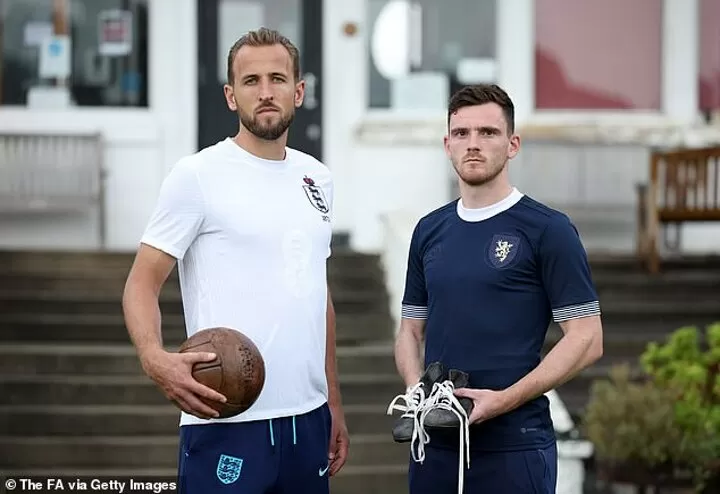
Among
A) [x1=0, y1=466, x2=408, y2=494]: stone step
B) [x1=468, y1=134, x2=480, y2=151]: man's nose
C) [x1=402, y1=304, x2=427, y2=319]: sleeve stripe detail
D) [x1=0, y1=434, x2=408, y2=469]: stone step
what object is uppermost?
[x1=468, y1=134, x2=480, y2=151]: man's nose

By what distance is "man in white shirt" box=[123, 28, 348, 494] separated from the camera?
387 centimetres

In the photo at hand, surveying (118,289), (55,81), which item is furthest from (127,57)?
(118,289)

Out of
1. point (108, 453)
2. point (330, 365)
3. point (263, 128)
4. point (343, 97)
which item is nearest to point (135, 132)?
point (343, 97)

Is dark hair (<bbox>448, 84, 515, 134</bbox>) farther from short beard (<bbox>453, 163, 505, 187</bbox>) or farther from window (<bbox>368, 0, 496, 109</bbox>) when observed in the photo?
window (<bbox>368, 0, 496, 109</bbox>)

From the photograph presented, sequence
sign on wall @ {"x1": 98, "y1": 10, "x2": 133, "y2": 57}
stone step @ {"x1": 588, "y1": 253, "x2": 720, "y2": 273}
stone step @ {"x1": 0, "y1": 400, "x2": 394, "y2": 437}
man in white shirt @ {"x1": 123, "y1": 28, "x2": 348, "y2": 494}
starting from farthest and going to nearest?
sign on wall @ {"x1": 98, "y1": 10, "x2": 133, "y2": 57}, stone step @ {"x1": 588, "y1": 253, "x2": 720, "y2": 273}, stone step @ {"x1": 0, "y1": 400, "x2": 394, "y2": 437}, man in white shirt @ {"x1": 123, "y1": 28, "x2": 348, "y2": 494}

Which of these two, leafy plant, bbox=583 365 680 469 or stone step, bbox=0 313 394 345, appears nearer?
leafy plant, bbox=583 365 680 469

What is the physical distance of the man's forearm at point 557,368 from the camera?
376 centimetres

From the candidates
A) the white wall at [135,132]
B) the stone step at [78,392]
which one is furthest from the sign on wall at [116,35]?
the stone step at [78,392]

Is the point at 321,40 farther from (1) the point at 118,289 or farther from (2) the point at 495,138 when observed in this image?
(2) the point at 495,138

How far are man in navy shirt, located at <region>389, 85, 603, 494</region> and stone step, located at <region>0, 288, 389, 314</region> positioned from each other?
5370 mm

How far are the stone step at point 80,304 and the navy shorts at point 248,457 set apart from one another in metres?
5.26

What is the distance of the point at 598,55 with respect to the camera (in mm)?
11633

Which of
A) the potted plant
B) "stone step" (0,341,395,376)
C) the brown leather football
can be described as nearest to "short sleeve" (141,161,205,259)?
the brown leather football

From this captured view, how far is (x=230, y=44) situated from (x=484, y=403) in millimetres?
8100
